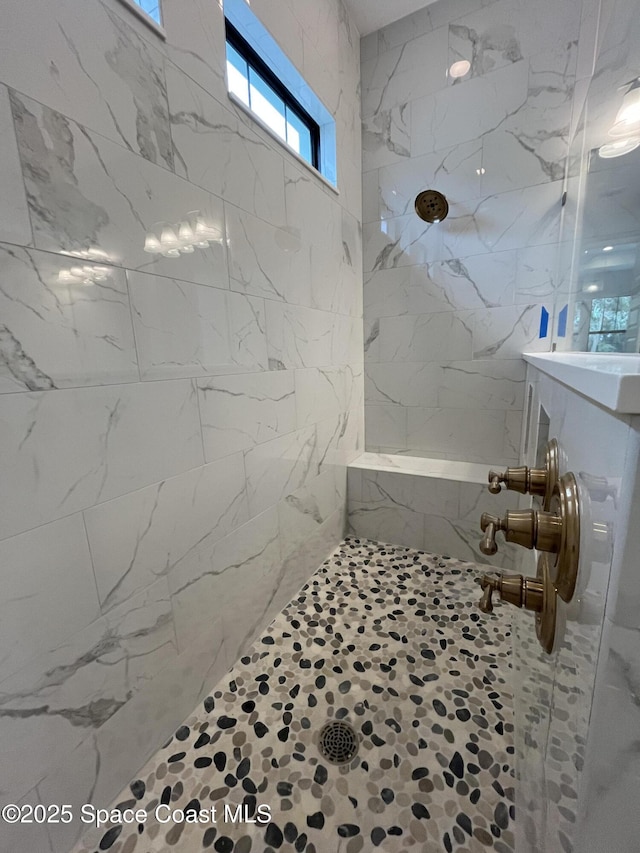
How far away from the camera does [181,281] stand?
976 millimetres

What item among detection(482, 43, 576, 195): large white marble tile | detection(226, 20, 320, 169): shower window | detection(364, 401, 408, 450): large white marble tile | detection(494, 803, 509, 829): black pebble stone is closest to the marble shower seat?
detection(364, 401, 408, 450): large white marble tile

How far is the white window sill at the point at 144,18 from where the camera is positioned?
31.2 inches

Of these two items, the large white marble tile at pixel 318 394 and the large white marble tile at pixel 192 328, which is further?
the large white marble tile at pixel 318 394

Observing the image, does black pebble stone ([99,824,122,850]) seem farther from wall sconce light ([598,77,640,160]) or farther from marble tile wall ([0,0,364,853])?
wall sconce light ([598,77,640,160])

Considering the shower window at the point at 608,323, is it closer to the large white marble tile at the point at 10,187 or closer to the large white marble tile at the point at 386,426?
the large white marble tile at the point at 386,426

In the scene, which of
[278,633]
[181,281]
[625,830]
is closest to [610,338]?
[625,830]

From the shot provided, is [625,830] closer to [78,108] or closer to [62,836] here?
[62,836]

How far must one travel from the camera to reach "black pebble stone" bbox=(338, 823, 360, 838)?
32.4 inches

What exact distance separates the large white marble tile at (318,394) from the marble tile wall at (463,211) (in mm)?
413

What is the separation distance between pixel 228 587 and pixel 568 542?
1113 millimetres

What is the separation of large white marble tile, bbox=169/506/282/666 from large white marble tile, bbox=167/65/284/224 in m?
1.15

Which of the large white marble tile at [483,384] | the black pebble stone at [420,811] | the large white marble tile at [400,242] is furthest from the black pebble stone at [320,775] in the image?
the large white marble tile at [400,242]

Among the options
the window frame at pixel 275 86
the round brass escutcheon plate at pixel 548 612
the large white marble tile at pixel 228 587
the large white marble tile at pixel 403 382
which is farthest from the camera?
the large white marble tile at pixel 403 382

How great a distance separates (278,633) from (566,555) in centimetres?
133
